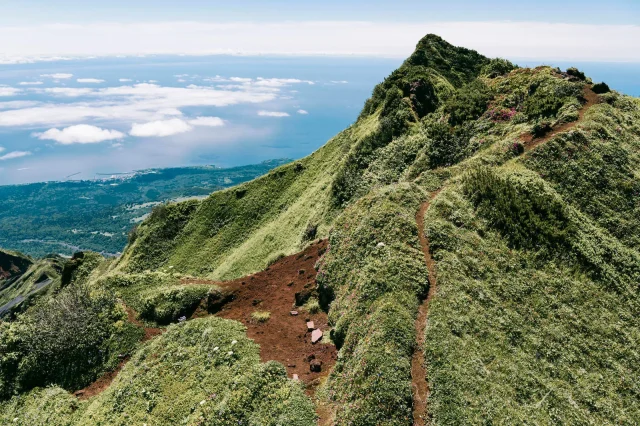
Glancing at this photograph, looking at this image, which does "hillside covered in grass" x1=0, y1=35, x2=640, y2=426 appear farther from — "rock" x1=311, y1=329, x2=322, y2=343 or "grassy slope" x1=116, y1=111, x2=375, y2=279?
"grassy slope" x1=116, y1=111, x2=375, y2=279

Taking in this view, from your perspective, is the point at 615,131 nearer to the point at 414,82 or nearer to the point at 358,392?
the point at 414,82

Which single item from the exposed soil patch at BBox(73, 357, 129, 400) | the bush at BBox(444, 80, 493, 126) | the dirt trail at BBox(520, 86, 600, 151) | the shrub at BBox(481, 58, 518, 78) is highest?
the shrub at BBox(481, 58, 518, 78)

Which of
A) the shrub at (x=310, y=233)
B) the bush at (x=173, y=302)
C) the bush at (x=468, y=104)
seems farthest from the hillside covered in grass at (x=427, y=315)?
the bush at (x=468, y=104)

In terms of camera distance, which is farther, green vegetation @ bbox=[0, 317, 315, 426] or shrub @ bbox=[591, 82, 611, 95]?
shrub @ bbox=[591, 82, 611, 95]

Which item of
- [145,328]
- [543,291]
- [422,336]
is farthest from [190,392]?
[543,291]

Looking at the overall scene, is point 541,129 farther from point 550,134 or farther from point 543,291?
point 543,291

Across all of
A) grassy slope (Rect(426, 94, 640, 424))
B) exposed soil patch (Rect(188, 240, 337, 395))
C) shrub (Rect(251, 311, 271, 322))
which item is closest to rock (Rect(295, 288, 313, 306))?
exposed soil patch (Rect(188, 240, 337, 395))
